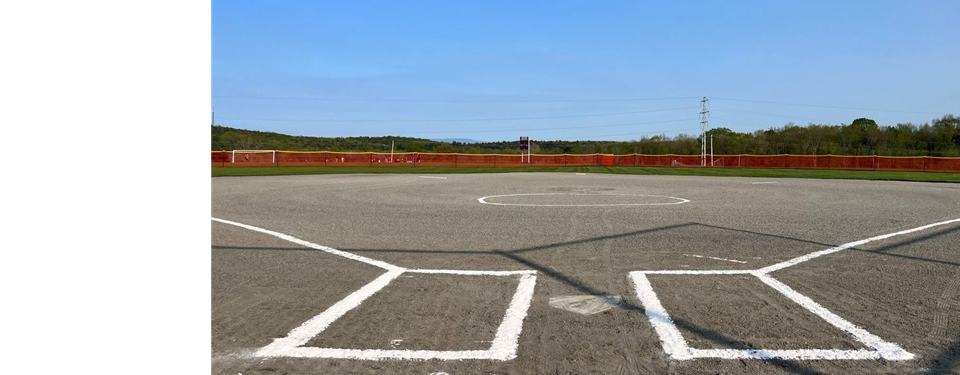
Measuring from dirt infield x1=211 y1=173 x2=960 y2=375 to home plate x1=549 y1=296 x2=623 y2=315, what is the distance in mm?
91

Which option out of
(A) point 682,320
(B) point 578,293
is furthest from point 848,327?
(B) point 578,293

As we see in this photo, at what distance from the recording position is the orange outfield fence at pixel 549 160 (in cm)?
4244

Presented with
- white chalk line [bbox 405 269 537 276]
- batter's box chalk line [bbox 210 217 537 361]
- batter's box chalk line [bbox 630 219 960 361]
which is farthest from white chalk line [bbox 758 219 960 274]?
batter's box chalk line [bbox 210 217 537 361]

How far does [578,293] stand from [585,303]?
286 millimetres

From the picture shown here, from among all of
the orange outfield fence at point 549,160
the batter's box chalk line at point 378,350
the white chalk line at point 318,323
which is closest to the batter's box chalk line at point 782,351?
the batter's box chalk line at point 378,350

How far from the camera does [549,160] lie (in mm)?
54438

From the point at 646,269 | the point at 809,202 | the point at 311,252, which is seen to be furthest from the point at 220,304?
the point at 809,202

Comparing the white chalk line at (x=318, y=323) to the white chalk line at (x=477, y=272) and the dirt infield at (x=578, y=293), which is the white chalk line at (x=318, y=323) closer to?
the dirt infield at (x=578, y=293)

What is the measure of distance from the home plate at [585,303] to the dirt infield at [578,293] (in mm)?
91

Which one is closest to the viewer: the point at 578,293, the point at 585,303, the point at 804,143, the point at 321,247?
the point at 585,303

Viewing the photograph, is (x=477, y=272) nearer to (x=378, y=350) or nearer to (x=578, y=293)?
(x=578, y=293)

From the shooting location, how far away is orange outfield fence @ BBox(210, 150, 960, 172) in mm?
42438

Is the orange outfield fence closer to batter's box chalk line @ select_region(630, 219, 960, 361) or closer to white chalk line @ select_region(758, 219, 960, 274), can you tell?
white chalk line @ select_region(758, 219, 960, 274)

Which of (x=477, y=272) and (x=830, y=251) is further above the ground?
(x=830, y=251)
